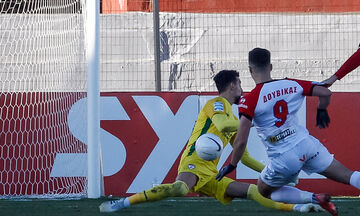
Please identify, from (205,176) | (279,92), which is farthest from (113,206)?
(279,92)

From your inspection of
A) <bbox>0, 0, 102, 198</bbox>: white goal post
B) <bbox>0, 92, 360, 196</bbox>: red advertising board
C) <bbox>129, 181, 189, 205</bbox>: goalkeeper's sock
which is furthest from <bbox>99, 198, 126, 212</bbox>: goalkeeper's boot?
<bbox>0, 92, 360, 196</bbox>: red advertising board

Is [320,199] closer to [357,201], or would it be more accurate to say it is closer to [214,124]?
[214,124]

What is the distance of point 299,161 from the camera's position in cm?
643

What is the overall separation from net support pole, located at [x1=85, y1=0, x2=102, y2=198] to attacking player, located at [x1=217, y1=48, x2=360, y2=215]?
315cm

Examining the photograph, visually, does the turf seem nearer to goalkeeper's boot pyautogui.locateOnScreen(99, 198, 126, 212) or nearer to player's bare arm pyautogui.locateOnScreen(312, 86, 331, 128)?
goalkeeper's boot pyautogui.locateOnScreen(99, 198, 126, 212)

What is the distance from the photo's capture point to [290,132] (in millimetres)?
6434

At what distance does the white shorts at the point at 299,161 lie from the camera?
6418 millimetres

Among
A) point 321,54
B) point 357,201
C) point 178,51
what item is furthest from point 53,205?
point 321,54

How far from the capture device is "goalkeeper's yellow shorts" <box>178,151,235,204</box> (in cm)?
724

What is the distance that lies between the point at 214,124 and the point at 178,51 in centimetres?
529

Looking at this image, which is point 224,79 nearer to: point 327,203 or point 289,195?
point 289,195

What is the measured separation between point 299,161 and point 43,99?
15.4 ft

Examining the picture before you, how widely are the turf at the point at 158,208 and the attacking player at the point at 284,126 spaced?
735mm

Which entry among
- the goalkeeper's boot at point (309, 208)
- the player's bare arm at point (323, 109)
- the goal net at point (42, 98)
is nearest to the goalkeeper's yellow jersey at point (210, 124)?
the goalkeeper's boot at point (309, 208)
